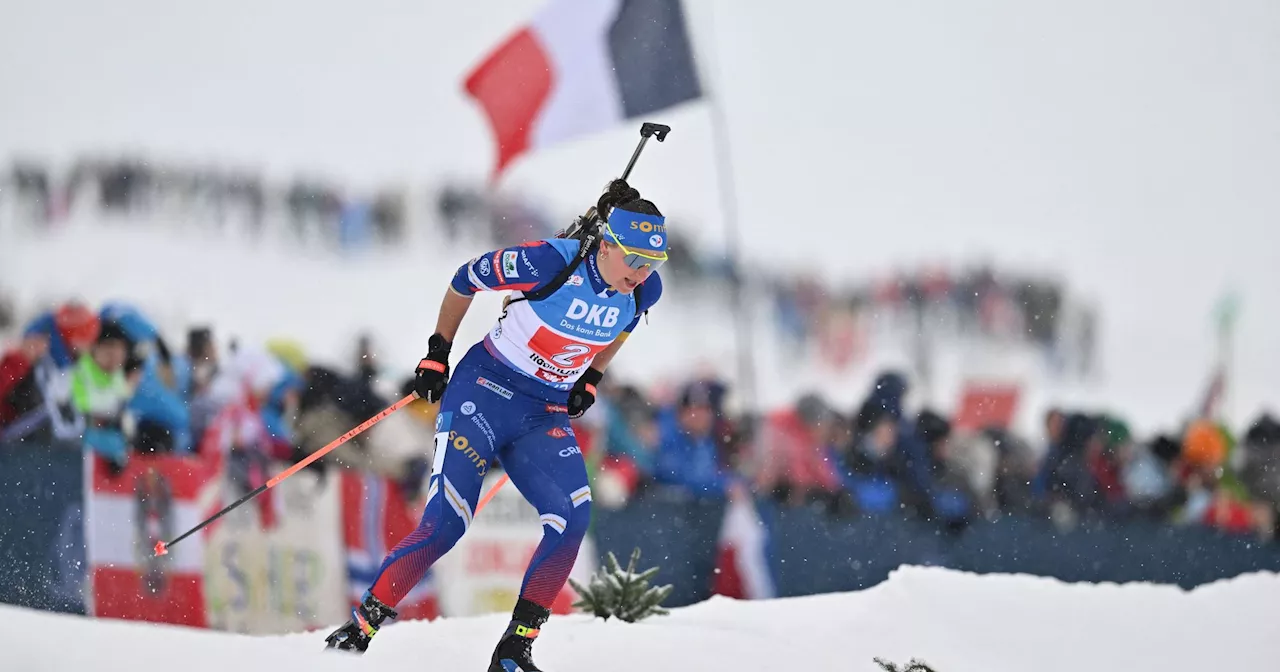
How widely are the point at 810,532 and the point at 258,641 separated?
4.21m

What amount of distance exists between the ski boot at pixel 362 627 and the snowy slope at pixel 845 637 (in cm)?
7

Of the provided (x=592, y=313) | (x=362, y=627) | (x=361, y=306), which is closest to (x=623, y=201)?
(x=592, y=313)

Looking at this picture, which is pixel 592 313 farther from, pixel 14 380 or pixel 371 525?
pixel 14 380

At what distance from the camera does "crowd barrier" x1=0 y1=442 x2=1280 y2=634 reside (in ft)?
25.3

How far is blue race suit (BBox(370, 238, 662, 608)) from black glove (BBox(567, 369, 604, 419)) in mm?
109

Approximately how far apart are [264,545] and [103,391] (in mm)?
1356

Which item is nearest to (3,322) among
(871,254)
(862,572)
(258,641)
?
(258,641)

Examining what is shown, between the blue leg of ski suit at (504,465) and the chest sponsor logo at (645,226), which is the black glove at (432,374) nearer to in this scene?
the blue leg of ski suit at (504,465)

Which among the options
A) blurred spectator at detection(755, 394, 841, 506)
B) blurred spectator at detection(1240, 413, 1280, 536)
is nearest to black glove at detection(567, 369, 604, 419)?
blurred spectator at detection(755, 394, 841, 506)

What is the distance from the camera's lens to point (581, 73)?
9711 millimetres

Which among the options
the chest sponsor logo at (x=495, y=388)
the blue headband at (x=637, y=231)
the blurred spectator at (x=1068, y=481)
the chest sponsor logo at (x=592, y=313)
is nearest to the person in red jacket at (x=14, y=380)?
the chest sponsor logo at (x=495, y=388)

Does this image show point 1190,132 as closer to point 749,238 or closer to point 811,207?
point 811,207

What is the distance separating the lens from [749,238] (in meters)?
12.8

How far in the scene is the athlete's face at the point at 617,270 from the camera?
190 inches
